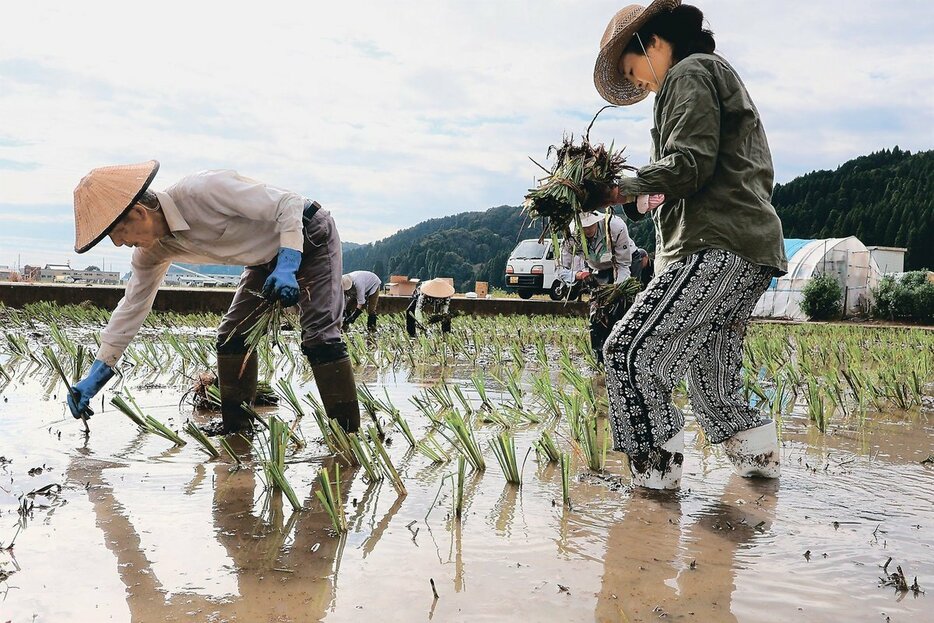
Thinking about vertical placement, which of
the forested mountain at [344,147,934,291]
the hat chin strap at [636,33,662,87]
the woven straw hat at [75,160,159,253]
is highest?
the forested mountain at [344,147,934,291]

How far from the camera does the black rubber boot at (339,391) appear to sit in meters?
2.91

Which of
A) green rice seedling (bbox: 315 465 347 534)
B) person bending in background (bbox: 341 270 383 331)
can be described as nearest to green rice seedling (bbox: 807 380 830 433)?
green rice seedling (bbox: 315 465 347 534)

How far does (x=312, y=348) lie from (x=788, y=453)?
1855 mm

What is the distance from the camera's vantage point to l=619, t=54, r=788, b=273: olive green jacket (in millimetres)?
2119

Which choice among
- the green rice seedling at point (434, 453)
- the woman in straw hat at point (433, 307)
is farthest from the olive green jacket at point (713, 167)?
the woman in straw hat at point (433, 307)

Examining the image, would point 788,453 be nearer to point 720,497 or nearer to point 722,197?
point 720,497

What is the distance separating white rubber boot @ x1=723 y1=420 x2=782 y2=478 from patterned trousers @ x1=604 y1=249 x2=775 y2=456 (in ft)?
0.94

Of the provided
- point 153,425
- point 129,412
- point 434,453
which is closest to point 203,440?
point 153,425

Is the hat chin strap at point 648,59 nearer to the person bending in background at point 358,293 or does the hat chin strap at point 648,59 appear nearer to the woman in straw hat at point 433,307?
the person bending in background at point 358,293

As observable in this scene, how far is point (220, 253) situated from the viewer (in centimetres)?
280

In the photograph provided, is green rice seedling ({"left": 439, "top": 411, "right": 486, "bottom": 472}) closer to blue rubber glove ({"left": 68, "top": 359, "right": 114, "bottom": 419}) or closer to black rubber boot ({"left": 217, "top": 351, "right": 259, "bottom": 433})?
black rubber boot ({"left": 217, "top": 351, "right": 259, "bottom": 433})

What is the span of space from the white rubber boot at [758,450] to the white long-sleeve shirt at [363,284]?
5.82 meters

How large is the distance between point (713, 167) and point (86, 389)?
2.31 m

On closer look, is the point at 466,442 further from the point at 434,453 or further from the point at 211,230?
the point at 211,230
